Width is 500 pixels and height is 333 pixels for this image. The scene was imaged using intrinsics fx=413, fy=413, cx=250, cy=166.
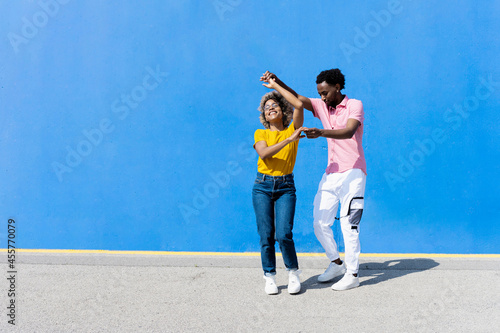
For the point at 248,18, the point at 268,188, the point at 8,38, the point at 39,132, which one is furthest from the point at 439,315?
the point at 8,38

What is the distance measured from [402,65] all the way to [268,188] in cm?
227

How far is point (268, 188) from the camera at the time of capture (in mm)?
3672

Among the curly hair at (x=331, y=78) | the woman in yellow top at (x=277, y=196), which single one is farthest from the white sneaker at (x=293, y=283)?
the curly hair at (x=331, y=78)

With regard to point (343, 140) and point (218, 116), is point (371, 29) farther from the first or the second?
point (218, 116)

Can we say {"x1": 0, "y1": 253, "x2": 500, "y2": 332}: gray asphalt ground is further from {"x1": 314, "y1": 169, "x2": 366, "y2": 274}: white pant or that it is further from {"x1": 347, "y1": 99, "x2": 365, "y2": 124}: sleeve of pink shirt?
{"x1": 347, "y1": 99, "x2": 365, "y2": 124}: sleeve of pink shirt

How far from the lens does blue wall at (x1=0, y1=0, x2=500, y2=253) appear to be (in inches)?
182

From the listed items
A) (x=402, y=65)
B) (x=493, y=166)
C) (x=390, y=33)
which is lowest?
(x=493, y=166)

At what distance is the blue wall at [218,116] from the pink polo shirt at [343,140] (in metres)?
0.82

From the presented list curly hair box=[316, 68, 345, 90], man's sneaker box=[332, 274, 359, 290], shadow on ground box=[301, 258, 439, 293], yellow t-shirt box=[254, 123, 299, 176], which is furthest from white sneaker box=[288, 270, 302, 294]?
curly hair box=[316, 68, 345, 90]

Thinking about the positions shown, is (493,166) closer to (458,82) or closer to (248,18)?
(458,82)

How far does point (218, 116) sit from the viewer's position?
484 cm

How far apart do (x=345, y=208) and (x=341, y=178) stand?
0.28 meters

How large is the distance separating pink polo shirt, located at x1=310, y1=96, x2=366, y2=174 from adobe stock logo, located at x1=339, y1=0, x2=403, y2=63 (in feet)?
3.53

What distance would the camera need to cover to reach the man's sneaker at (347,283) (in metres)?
3.71
